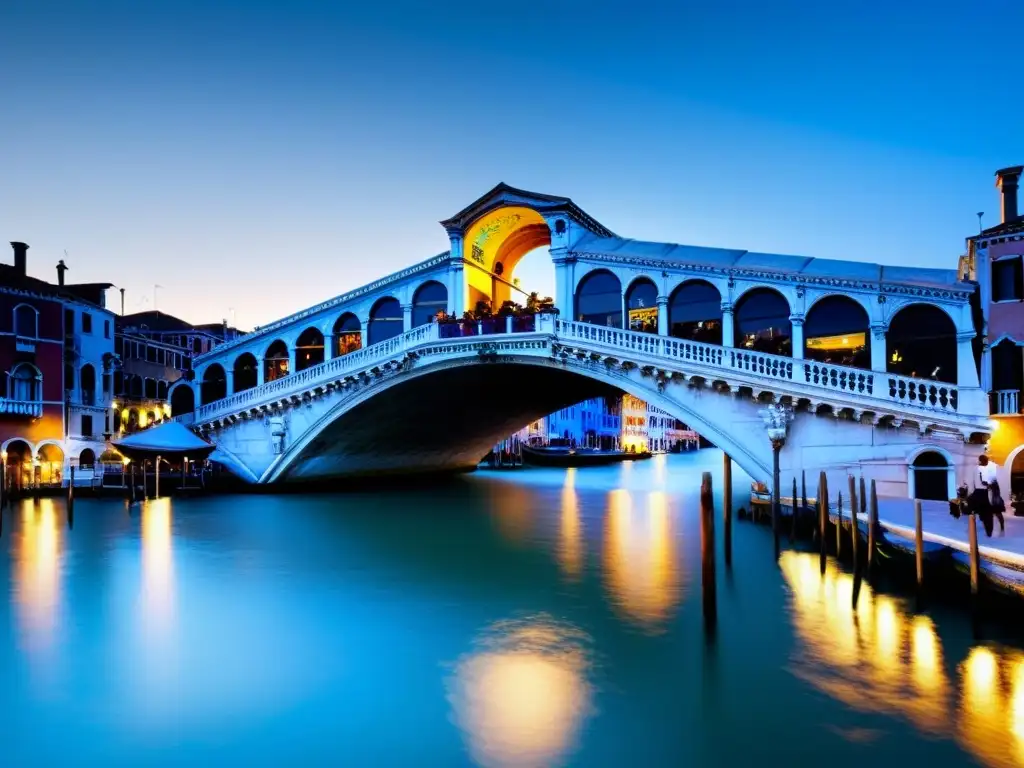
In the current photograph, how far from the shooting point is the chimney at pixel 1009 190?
1373cm

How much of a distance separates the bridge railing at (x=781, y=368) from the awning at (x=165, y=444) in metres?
10.0

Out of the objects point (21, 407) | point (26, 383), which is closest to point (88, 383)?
point (26, 383)

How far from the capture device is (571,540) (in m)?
13.8

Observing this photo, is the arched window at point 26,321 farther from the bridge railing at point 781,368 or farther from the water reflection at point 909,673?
the water reflection at point 909,673

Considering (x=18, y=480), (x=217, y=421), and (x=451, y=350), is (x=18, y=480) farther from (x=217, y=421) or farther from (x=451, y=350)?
(x=451, y=350)

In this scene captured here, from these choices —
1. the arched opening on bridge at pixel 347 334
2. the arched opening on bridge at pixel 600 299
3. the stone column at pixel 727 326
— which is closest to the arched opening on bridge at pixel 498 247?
the arched opening on bridge at pixel 600 299

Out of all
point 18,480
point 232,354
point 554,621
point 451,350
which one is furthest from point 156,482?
point 554,621

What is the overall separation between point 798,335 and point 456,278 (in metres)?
8.74

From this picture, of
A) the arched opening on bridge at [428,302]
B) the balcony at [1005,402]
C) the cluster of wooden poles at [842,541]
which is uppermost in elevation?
the arched opening on bridge at [428,302]

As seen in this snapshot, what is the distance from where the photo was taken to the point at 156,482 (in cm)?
1977

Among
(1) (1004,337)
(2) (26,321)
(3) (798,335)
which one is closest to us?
(1) (1004,337)

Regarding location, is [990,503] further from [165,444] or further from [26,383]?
[26,383]

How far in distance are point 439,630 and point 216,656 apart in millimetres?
2078

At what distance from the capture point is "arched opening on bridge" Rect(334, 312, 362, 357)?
2220 cm
